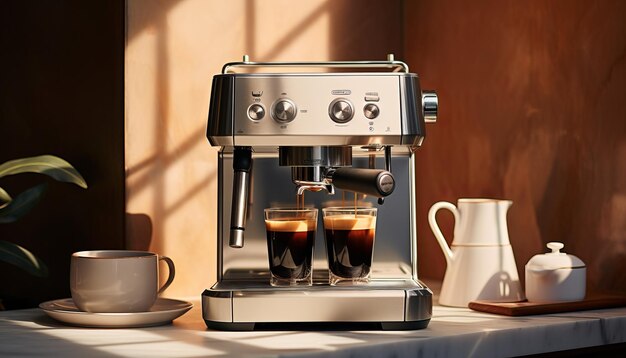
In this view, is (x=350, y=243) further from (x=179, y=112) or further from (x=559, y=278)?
(x=179, y=112)

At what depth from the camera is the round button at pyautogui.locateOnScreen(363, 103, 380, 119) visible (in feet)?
4.47

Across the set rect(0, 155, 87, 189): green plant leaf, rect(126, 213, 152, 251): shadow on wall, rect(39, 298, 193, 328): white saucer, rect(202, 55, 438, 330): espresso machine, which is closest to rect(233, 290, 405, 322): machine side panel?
rect(202, 55, 438, 330): espresso machine

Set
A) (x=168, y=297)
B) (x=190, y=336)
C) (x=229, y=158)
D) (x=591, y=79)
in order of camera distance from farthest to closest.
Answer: (x=168, y=297) → (x=591, y=79) → (x=229, y=158) → (x=190, y=336)

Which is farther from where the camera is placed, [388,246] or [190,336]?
[388,246]

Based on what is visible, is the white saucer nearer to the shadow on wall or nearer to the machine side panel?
the machine side panel

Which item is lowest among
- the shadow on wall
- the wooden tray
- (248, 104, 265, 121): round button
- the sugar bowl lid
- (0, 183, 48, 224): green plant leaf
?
the wooden tray

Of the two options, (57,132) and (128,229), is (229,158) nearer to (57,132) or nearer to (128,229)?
(128,229)

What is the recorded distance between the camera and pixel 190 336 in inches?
52.4

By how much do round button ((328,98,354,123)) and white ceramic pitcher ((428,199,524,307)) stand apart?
0.35 m

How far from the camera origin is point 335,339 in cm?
129

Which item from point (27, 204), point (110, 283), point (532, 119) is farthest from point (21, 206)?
point (532, 119)

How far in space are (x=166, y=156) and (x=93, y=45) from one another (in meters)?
0.28

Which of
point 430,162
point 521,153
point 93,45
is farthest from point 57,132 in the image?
point 521,153

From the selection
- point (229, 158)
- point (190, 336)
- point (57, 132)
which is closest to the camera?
point (190, 336)
